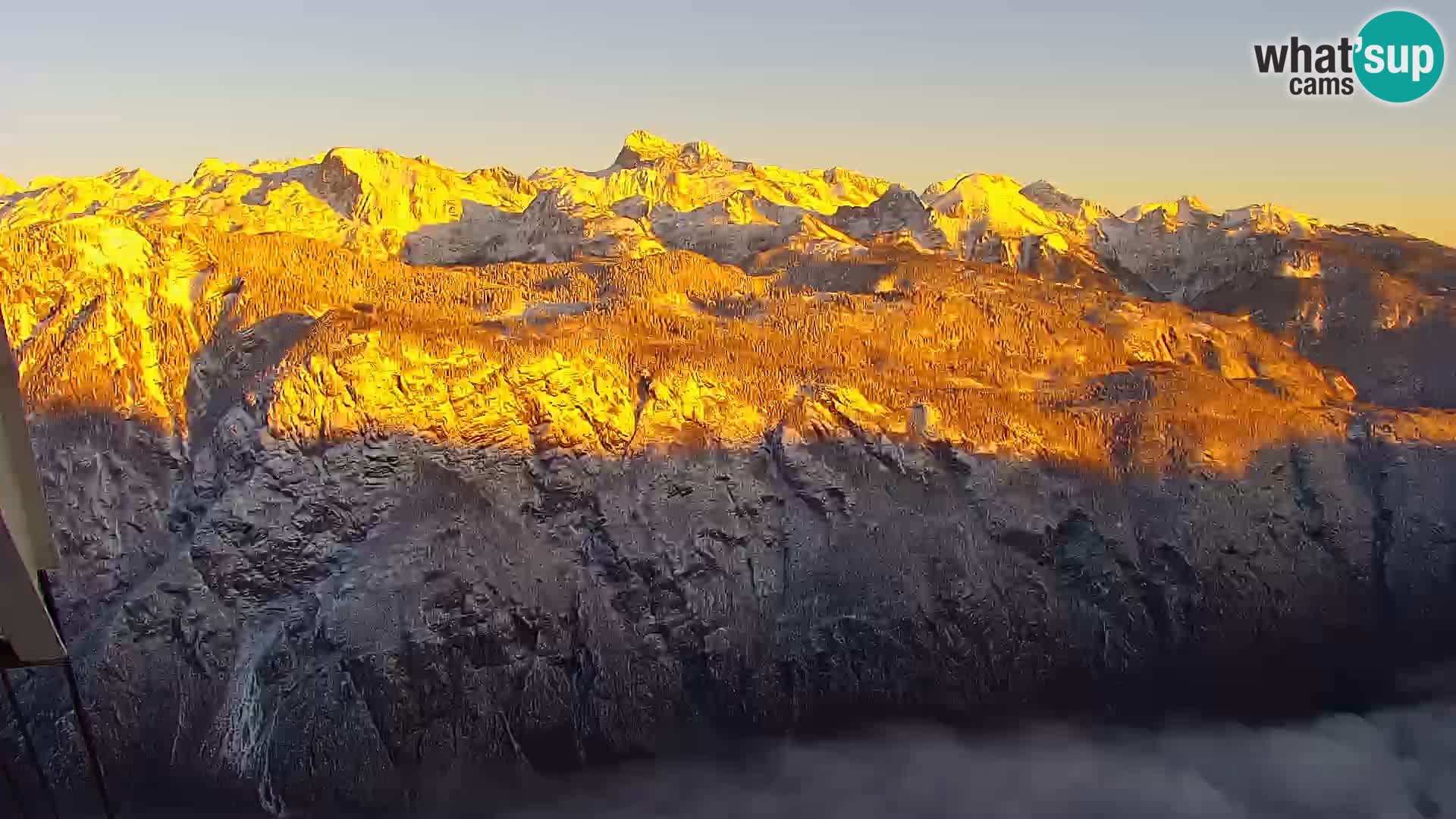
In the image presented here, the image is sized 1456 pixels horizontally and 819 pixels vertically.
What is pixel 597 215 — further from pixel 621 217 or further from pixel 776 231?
pixel 776 231

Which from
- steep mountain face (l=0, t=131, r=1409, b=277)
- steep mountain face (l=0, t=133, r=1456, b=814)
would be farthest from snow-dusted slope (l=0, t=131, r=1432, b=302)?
steep mountain face (l=0, t=133, r=1456, b=814)

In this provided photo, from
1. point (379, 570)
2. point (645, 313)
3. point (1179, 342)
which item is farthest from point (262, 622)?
point (1179, 342)

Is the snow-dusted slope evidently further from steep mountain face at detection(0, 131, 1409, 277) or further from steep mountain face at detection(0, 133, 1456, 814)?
steep mountain face at detection(0, 133, 1456, 814)

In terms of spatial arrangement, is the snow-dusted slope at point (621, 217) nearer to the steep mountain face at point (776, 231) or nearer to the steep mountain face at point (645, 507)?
the steep mountain face at point (776, 231)

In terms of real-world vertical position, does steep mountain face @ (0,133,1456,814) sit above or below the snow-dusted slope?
below

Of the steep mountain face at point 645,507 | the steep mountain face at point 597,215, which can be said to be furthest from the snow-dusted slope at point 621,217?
the steep mountain face at point 645,507

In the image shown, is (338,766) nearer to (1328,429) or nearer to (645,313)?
(645,313)
